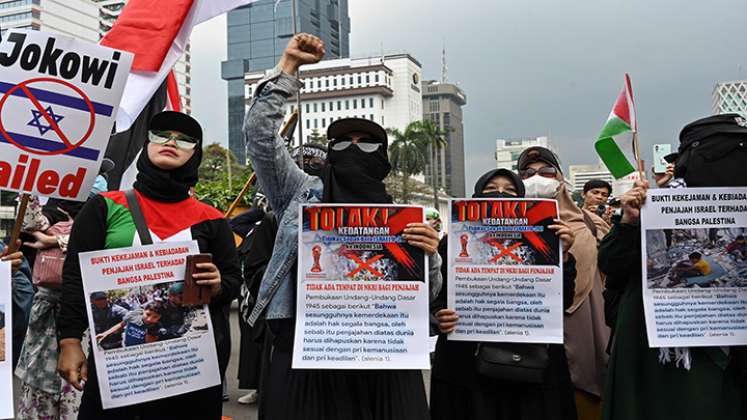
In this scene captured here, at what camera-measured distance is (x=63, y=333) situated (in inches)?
107

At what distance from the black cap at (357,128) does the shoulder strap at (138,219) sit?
34.2 inches

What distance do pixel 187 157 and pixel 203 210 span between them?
261 mm

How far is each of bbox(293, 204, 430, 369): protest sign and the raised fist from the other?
23.8 inches

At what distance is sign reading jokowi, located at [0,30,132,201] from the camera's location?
2830mm

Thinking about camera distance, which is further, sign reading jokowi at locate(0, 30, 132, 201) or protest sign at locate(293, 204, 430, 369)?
sign reading jokowi at locate(0, 30, 132, 201)

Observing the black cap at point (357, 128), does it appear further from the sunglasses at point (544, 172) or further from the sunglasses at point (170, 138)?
the sunglasses at point (544, 172)

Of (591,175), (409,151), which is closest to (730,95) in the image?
(591,175)

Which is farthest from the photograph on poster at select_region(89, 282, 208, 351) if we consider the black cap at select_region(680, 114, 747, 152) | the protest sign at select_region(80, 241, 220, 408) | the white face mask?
the black cap at select_region(680, 114, 747, 152)

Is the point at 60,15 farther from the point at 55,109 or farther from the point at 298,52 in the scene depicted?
the point at 298,52

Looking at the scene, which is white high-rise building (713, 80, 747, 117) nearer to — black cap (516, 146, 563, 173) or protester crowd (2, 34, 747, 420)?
black cap (516, 146, 563, 173)

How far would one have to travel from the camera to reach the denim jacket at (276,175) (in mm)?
2766

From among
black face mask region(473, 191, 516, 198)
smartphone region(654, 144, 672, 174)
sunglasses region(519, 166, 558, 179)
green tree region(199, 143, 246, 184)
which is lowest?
black face mask region(473, 191, 516, 198)

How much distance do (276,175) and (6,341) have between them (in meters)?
1.21

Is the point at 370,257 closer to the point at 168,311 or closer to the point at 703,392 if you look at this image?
the point at 168,311
